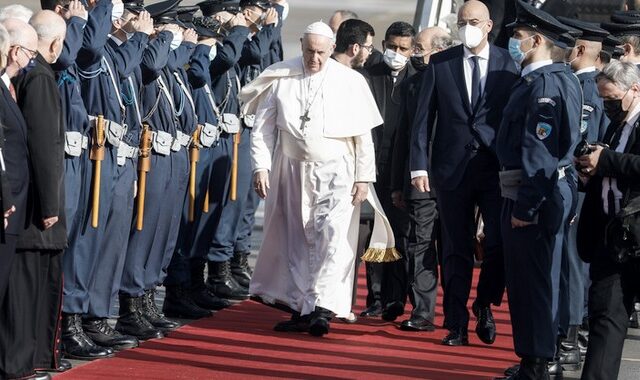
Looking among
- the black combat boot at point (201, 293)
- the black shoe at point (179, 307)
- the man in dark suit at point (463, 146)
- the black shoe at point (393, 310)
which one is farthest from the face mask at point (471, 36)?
the black combat boot at point (201, 293)

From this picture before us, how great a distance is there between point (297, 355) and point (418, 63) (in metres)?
2.72

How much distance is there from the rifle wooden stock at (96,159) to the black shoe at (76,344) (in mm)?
528

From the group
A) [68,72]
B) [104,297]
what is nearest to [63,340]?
[104,297]

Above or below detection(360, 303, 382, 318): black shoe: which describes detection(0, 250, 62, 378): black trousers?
above

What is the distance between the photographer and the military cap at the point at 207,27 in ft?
37.4

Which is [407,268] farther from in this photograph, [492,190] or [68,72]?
[68,72]

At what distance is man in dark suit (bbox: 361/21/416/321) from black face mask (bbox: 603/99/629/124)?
11.8 feet

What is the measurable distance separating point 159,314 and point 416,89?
7.32 feet

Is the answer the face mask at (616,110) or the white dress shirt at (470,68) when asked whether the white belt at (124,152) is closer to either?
the white dress shirt at (470,68)

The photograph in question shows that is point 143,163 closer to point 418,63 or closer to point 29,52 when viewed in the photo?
point 29,52

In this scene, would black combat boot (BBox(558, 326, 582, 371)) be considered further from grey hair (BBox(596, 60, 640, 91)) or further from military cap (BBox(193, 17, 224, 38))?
military cap (BBox(193, 17, 224, 38))

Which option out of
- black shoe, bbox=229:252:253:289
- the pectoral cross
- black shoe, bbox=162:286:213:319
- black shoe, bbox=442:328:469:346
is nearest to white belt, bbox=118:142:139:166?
the pectoral cross

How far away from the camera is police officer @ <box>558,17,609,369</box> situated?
32.0ft

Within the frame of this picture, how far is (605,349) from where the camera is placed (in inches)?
307
